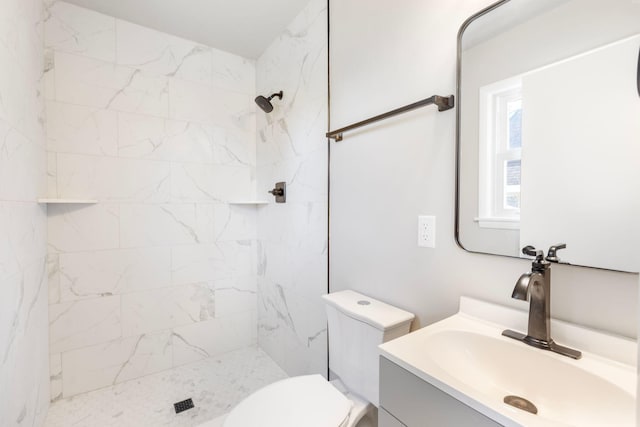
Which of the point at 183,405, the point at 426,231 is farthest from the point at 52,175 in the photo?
the point at 426,231

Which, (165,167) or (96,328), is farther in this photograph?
(165,167)

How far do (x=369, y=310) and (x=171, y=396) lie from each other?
60.7 inches

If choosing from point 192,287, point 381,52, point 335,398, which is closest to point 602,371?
point 335,398

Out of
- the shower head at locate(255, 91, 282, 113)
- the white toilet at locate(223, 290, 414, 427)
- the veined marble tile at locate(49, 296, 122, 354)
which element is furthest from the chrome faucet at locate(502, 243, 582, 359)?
the veined marble tile at locate(49, 296, 122, 354)

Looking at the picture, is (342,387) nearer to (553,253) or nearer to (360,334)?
(360,334)

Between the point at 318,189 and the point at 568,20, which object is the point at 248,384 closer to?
the point at 318,189

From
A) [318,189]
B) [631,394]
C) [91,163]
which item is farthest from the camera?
[91,163]

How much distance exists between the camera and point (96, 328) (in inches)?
76.8

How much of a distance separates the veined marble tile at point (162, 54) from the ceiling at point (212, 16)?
0.17 ft

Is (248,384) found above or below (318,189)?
below

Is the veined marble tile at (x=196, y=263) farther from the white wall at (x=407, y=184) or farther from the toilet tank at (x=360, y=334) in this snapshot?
the toilet tank at (x=360, y=334)

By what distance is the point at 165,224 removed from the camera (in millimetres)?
2156

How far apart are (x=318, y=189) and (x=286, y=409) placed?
3.57 feet

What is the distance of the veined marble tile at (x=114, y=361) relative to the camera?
6.20 feet
